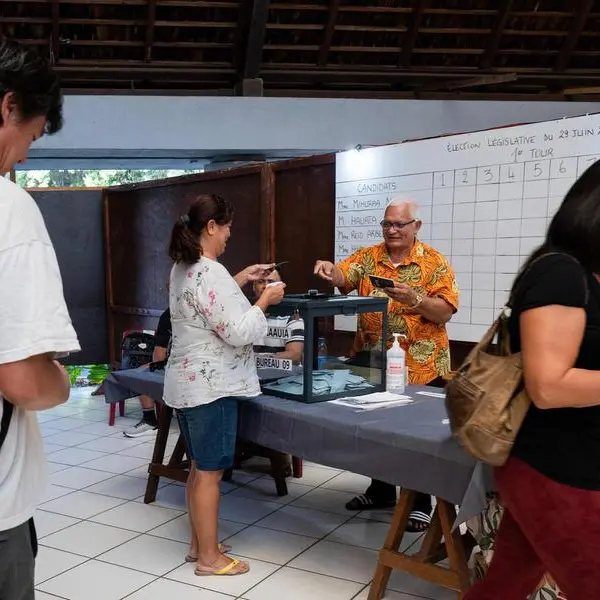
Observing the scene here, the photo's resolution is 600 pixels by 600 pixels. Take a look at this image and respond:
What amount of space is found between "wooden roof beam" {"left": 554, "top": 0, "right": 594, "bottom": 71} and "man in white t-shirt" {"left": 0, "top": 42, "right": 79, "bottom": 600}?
19.0ft

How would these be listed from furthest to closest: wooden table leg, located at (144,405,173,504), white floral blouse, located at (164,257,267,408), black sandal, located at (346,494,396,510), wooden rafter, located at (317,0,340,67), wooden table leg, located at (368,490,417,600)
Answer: wooden rafter, located at (317,0,340,67) → wooden table leg, located at (144,405,173,504) → black sandal, located at (346,494,396,510) → white floral blouse, located at (164,257,267,408) → wooden table leg, located at (368,490,417,600)

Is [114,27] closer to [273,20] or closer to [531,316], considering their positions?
[273,20]

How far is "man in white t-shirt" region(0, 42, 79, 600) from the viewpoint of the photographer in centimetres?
92

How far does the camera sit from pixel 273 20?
5.71m

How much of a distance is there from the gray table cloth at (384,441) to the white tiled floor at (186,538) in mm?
547

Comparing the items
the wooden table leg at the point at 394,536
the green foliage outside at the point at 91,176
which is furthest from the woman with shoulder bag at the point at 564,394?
the green foliage outside at the point at 91,176

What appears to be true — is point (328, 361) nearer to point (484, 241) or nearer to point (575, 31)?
point (484, 241)

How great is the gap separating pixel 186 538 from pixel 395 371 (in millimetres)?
1247

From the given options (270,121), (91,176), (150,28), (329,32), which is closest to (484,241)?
(270,121)

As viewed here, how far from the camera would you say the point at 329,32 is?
5.74 m

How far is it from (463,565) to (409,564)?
19 centimetres

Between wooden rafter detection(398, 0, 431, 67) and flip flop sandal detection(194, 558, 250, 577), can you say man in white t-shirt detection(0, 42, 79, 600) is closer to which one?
flip flop sandal detection(194, 558, 250, 577)

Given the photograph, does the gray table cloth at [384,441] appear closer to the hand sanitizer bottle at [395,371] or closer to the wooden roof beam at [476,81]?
the hand sanitizer bottle at [395,371]

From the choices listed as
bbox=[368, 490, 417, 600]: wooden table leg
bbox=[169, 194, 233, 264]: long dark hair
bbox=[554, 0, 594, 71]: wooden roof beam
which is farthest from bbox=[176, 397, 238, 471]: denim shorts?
bbox=[554, 0, 594, 71]: wooden roof beam
